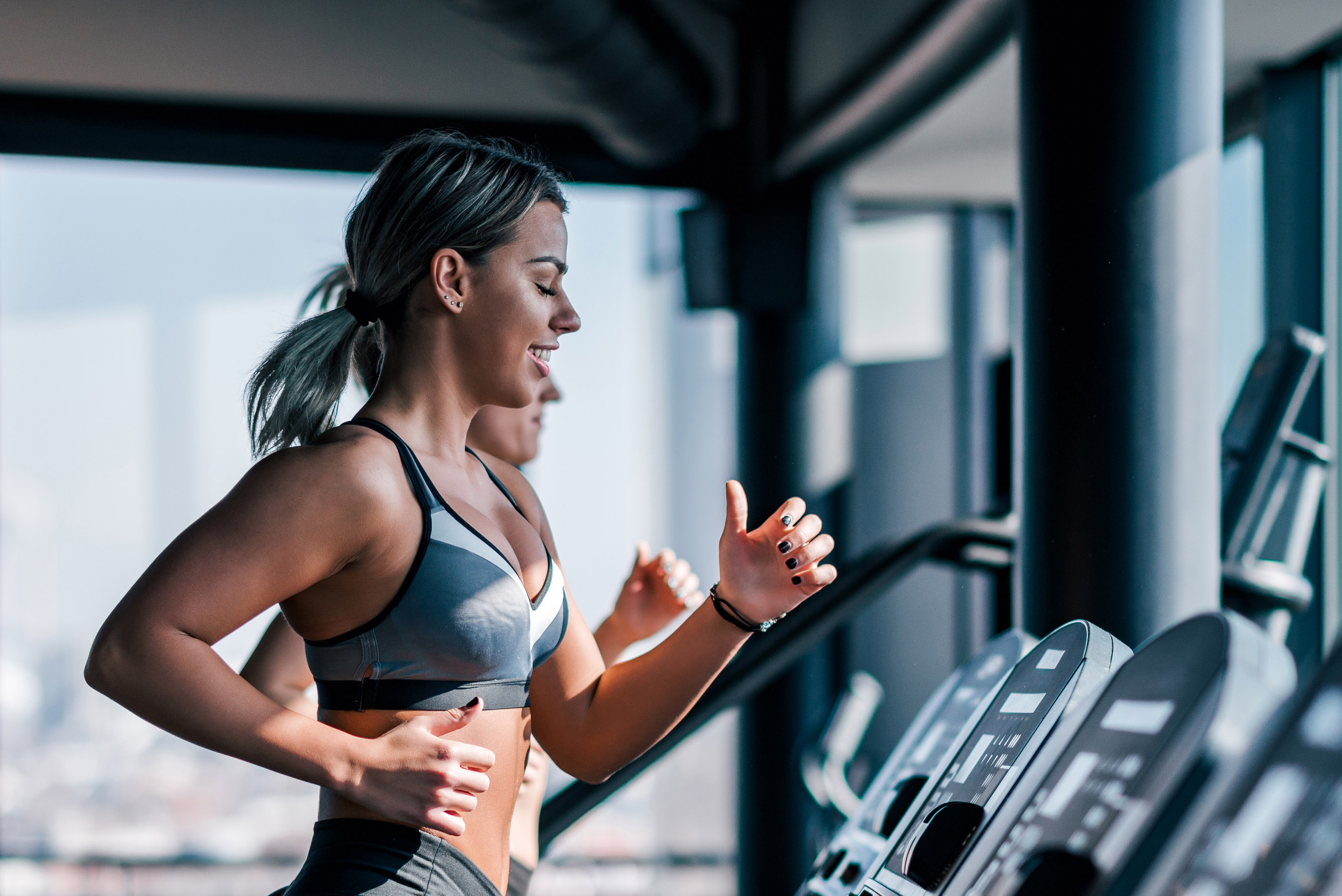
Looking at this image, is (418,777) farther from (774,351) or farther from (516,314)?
(774,351)

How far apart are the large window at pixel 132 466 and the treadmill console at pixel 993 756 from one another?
9.76 ft

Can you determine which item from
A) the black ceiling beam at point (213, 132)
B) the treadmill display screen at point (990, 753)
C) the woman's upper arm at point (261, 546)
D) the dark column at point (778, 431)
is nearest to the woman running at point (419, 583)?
the woman's upper arm at point (261, 546)

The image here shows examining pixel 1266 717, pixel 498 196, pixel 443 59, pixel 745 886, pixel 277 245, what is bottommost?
pixel 745 886

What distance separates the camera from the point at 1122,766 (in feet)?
2.68

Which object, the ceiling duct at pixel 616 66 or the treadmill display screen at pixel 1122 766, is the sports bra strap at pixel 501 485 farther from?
the ceiling duct at pixel 616 66

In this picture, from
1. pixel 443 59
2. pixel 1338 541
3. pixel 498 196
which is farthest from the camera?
pixel 443 59

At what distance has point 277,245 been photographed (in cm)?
408

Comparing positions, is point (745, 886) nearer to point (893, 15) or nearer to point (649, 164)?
point (649, 164)

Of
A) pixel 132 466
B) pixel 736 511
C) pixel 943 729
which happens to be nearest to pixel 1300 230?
pixel 943 729

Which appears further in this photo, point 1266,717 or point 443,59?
point 443,59

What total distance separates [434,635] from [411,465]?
19cm

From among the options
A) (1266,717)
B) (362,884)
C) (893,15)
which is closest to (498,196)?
(362,884)

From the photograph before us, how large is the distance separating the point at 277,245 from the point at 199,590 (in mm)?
3293

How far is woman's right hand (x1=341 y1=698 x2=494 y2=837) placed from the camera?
109 centimetres
